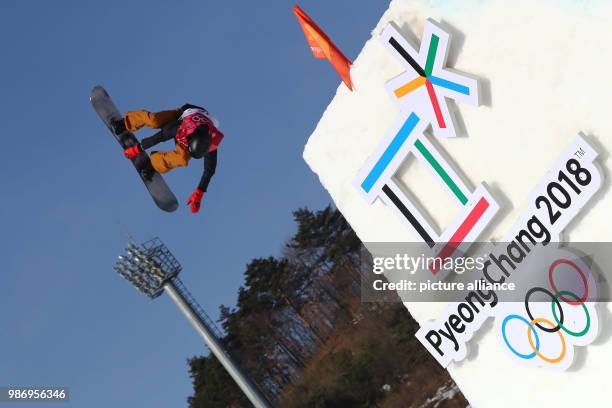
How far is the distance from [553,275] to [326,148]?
2.88 metres

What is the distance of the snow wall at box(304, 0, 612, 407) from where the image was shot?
7.59 metres

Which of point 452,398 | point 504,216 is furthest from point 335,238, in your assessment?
point 504,216

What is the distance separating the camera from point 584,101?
7.60 metres

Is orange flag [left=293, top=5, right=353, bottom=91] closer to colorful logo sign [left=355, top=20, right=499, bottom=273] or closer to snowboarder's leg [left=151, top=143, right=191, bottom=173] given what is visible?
colorful logo sign [left=355, top=20, right=499, bottom=273]

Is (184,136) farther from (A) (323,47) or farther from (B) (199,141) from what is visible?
(A) (323,47)

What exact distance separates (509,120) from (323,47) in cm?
246

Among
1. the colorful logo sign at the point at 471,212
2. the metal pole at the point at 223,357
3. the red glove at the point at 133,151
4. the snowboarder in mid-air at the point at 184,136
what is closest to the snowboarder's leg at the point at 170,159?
the snowboarder in mid-air at the point at 184,136

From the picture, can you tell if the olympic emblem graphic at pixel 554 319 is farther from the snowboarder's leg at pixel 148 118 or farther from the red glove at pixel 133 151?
the red glove at pixel 133 151

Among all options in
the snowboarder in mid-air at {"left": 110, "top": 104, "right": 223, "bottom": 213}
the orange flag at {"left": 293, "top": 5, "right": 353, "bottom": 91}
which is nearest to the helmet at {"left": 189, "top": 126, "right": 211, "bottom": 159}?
the snowboarder in mid-air at {"left": 110, "top": 104, "right": 223, "bottom": 213}

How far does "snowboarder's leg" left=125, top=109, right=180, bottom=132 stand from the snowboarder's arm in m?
0.73

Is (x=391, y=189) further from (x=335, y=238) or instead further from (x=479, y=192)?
(x=335, y=238)

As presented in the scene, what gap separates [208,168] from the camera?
11.6 meters

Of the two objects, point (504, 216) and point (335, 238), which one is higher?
point (335, 238)

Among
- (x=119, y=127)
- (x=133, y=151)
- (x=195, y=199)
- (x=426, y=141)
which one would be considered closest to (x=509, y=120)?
(x=426, y=141)
